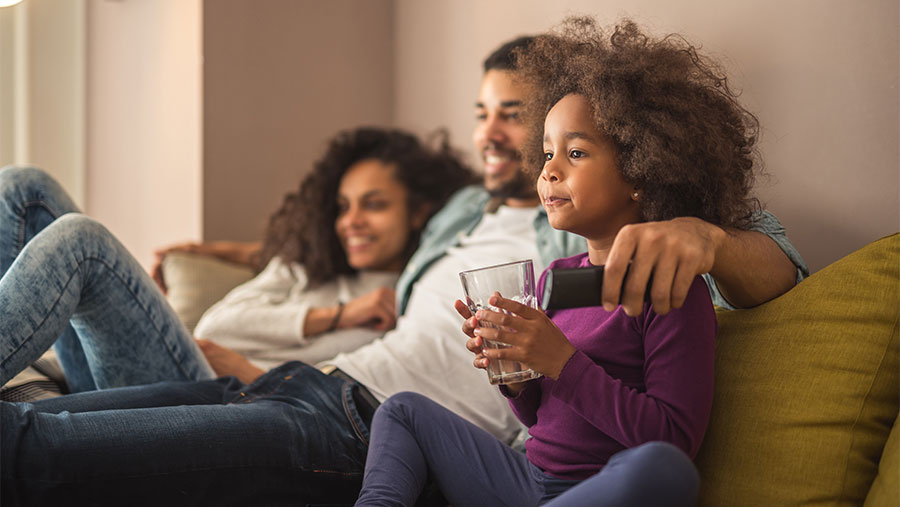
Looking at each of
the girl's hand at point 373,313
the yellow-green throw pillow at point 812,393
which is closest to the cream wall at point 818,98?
the yellow-green throw pillow at point 812,393

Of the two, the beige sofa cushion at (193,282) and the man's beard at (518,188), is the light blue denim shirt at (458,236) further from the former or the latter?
the beige sofa cushion at (193,282)

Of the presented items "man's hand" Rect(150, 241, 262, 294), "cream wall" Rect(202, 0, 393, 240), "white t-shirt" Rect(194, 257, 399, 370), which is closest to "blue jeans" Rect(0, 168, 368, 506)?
"white t-shirt" Rect(194, 257, 399, 370)

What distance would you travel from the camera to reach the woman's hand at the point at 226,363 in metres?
1.80

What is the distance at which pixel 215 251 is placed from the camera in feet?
8.25

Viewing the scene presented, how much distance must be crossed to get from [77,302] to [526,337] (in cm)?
89

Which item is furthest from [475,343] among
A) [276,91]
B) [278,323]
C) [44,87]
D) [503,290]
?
[44,87]

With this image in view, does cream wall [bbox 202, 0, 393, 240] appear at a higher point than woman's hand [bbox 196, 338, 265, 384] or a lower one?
higher

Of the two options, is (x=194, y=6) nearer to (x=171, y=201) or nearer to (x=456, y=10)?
(x=171, y=201)

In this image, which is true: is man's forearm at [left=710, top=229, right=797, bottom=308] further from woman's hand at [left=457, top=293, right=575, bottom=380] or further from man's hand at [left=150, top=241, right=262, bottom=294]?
man's hand at [left=150, top=241, right=262, bottom=294]

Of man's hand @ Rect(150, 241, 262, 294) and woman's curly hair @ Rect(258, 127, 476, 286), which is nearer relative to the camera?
woman's curly hair @ Rect(258, 127, 476, 286)

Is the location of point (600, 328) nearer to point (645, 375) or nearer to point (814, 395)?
point (645, 375)

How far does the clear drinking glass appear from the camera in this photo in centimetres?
102

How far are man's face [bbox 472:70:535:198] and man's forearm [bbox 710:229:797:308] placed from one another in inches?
30.9

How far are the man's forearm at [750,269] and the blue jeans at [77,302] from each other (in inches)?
42.4
